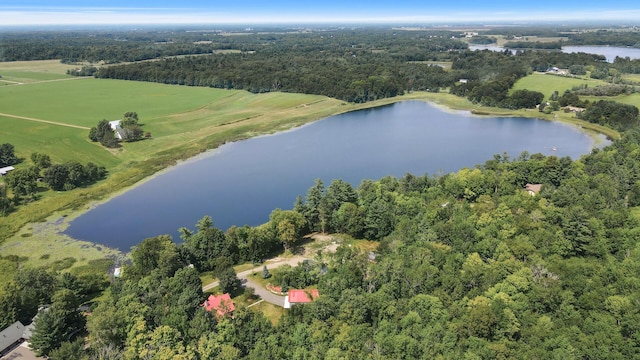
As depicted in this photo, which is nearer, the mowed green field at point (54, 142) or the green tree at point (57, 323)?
the green tree at point (57, 323)

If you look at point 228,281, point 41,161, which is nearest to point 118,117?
point 41,161

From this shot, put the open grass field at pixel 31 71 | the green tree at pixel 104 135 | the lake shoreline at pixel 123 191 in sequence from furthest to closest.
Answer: the open grass field at pixel 31 71
the green tree at pixel 104 135
the lake shoreline at pixel 123 191

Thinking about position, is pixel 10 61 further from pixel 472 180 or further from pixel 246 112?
pixel 472 180

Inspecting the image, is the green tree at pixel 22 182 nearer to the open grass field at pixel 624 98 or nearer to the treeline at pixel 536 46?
the open grass field at pixel 624 98

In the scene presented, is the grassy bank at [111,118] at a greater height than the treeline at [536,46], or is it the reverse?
the treeline at [536,46]

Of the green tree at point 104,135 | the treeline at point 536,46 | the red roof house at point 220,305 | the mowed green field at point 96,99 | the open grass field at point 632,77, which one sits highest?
the treeline at point 536,46


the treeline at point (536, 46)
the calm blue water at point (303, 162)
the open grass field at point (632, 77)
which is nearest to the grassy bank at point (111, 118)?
the calm blue water at point (303, 162)

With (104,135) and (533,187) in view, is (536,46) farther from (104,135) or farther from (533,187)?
(104,135)

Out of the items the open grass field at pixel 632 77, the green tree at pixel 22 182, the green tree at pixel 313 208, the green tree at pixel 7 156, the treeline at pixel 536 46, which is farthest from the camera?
the treeline at pixel 536 46

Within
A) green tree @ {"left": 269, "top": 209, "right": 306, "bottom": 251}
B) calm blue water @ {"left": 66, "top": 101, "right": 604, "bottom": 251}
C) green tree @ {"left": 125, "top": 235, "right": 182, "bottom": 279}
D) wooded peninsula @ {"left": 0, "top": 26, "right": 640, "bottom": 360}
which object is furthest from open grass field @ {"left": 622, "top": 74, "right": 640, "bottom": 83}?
green tree @ {"left": 125, "top": 235, "right": 182, "bottom": 279}
